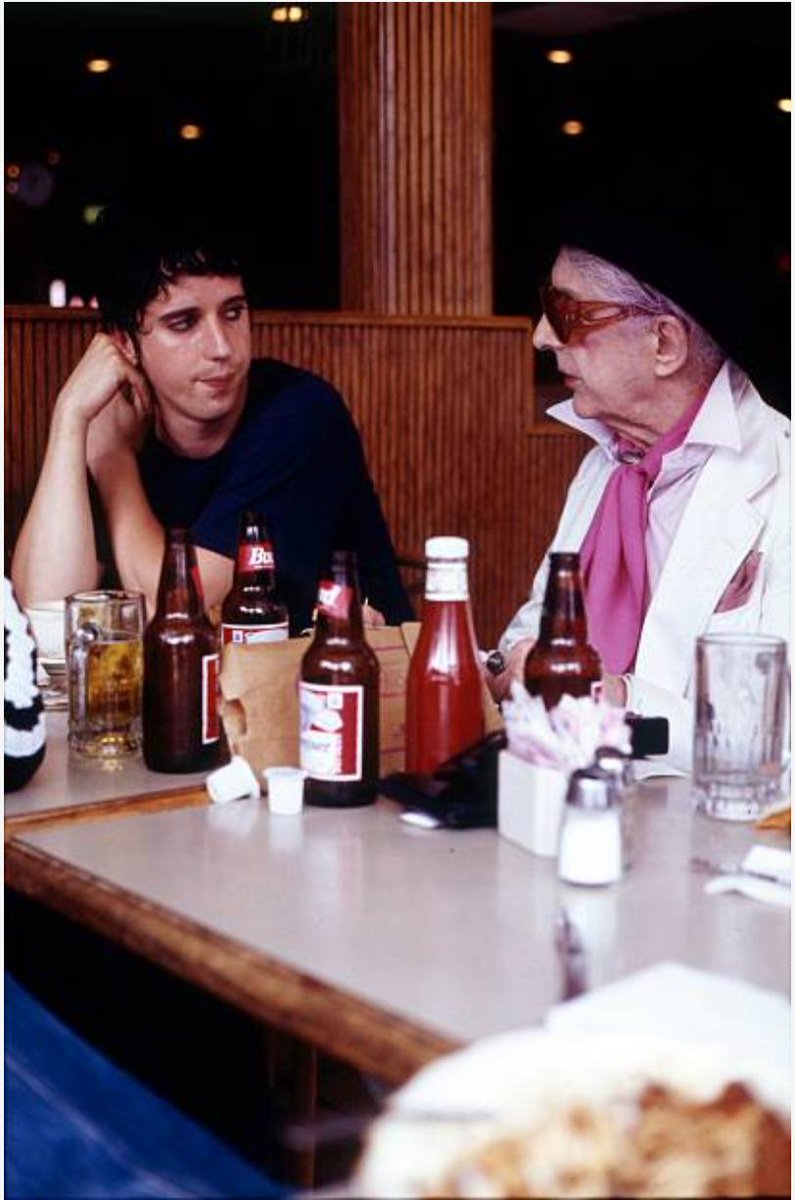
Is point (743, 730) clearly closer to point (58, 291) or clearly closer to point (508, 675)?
point (508, 675)

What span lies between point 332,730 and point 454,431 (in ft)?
10.3

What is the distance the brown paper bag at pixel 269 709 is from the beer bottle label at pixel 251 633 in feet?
0.69

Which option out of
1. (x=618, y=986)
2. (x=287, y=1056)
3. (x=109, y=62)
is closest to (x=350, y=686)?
(x=618, y=986)

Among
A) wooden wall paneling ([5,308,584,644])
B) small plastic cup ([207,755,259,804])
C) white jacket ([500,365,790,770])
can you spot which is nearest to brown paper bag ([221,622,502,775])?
small plastic cup ([207,755,259,804])

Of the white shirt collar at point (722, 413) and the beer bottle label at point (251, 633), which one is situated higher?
the white shirt collar at point (722, 413)

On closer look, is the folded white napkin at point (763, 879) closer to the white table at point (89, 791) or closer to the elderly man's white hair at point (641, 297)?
the white table at point (89, 791)

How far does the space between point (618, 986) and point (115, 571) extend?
199 centimetres

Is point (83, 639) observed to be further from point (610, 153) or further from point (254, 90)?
point (610, 153)

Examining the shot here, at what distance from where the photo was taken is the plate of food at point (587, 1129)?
2.97 ft

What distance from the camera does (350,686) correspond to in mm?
1664

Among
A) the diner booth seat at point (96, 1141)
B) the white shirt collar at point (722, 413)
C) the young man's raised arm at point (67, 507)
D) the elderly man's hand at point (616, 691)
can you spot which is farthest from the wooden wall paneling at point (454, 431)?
the diner booth seat at point (96, 1141)

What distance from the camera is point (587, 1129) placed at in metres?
0.92

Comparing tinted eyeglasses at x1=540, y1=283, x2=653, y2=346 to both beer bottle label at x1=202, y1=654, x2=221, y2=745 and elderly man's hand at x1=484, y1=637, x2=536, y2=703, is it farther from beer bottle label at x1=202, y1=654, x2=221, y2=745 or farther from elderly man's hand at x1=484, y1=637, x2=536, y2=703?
beer bottle label at x1=202, y1=654, x2=221, y2=745

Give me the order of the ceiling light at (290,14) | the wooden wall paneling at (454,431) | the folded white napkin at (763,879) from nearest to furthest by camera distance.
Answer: the folded white napkin at (763,879)
the wooden wall paneling at (454,431)
the ceiling light at (290,14)
